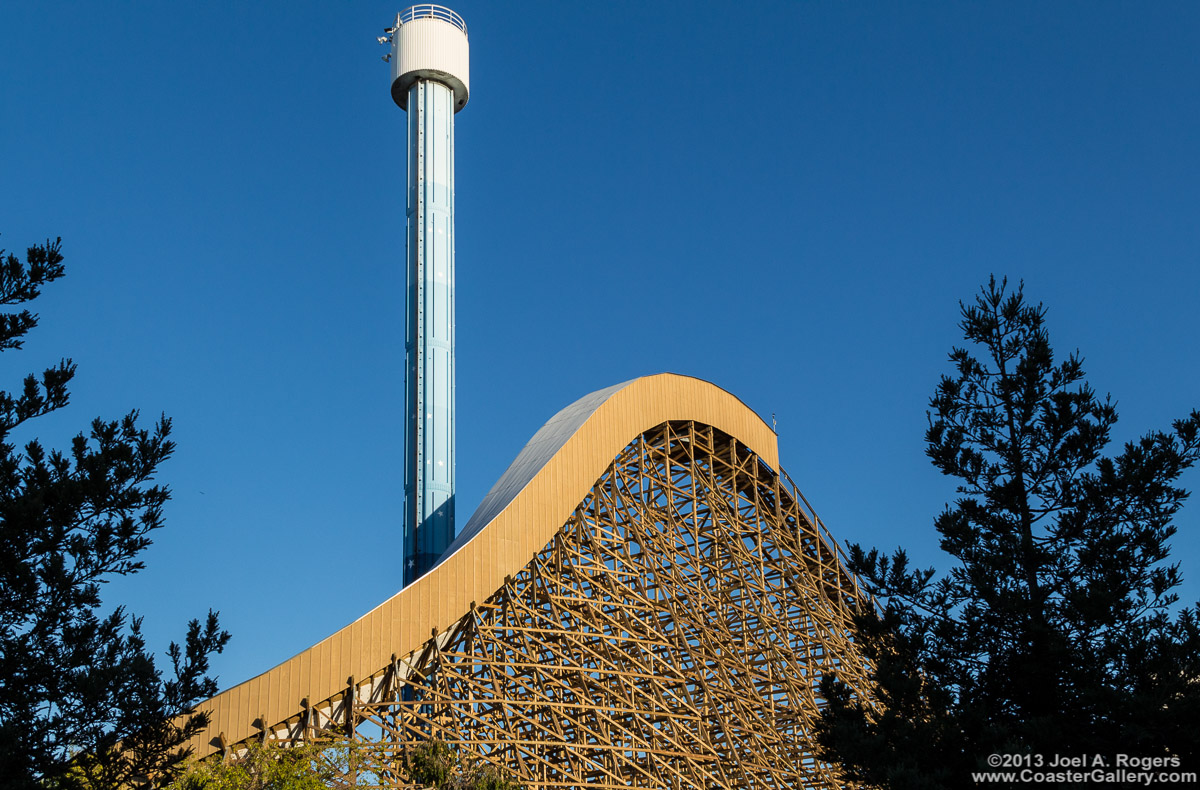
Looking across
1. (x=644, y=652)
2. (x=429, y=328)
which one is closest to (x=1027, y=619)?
(x=644, y=652)

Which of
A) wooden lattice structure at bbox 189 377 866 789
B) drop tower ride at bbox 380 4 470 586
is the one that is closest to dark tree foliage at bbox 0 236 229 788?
wooden lattice structure at bbox 189 377 866 789

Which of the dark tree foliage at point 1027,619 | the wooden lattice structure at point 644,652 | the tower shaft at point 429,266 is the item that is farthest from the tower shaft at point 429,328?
the dark tree foliage at point 1027,619

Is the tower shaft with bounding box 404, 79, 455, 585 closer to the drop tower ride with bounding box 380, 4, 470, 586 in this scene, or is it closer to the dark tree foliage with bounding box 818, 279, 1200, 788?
the drop tower ride with bounding box 380, 4, 470, 586

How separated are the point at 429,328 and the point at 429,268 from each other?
65.6 inches

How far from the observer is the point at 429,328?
29266 millimetres

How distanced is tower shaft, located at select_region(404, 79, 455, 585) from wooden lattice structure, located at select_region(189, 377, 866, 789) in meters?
4.66

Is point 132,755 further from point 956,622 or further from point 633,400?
point 633,400

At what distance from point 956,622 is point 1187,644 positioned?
2.61 metres

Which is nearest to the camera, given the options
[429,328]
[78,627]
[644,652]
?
[78,627]

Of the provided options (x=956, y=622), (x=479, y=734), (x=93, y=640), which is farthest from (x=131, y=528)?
(x=956, y=622)

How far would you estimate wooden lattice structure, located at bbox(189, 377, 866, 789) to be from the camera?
17.6m

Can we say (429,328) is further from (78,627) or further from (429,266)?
(78,627)

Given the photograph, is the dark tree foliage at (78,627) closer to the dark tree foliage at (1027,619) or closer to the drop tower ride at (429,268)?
the dark tree foliage at (1027,619)

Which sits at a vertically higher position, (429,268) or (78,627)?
(429,268)
